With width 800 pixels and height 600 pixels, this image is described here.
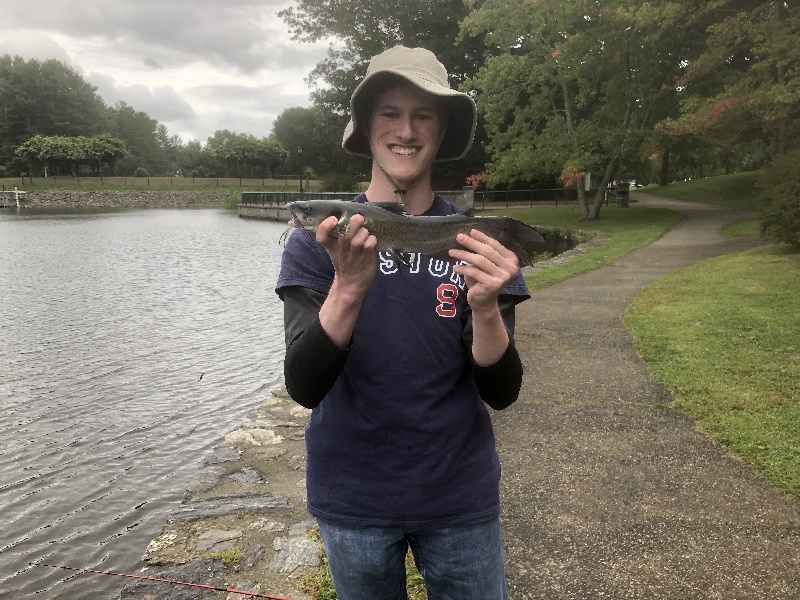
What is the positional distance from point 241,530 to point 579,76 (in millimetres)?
31306

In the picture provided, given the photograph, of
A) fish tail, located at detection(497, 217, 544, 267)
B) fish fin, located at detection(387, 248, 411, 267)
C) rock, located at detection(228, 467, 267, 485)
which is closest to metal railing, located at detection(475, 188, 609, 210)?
rock, located at detection(228, 467, 267, 485)

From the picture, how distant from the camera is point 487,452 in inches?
87.1

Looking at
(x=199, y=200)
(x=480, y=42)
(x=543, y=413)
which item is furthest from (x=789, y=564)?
(x=199, y=200)

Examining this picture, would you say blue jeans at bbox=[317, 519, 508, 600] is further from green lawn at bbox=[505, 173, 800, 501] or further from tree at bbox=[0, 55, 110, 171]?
tree at bbox=[0, 55, 110, 171]

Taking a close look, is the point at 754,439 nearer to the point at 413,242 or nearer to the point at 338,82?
the point at 413,242

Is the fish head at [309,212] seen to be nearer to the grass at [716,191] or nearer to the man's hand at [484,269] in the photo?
the man's hand at [484,269]

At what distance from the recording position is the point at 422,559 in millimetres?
2189

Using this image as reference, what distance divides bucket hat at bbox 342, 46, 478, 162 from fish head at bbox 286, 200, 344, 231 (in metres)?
0.48

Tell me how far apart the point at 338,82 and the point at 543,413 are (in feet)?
160

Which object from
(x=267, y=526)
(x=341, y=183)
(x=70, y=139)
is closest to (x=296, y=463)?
(x=267, y=526)

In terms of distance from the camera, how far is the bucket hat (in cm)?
220

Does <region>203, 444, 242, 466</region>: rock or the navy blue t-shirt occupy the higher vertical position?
the navy blue t-shirt

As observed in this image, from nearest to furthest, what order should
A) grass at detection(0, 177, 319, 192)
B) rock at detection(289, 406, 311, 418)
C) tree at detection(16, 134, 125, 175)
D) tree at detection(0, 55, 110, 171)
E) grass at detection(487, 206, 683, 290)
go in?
1. rock at detection(289, 406, 311, 418)
2. grass at detection(487, 206, 683, 290)
3. grass at detection(0, 177, 319, 192)
4. tree at detection(16, 134, 125, 175)
5. tree at detection(0, 55, 110, 171)

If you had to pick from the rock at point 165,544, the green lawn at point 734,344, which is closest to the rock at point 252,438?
the rock at point 165,544
